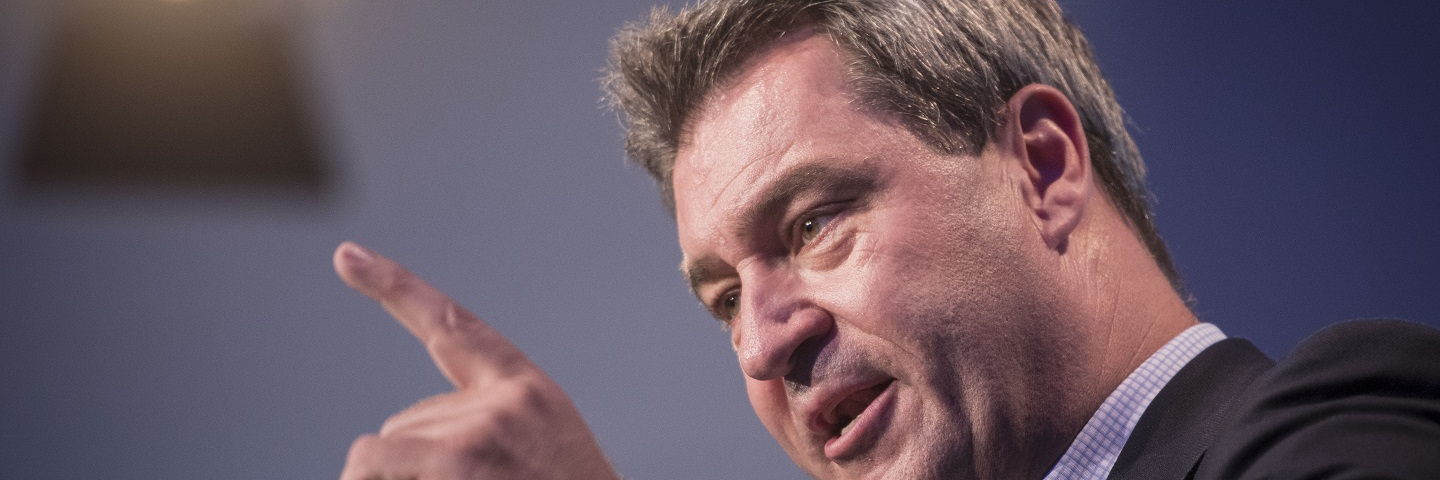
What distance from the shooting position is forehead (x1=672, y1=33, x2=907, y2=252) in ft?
4.31

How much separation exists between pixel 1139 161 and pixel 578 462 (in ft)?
3.71

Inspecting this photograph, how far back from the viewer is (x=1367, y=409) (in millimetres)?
858

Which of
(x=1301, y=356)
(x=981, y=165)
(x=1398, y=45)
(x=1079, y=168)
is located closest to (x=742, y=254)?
(x=981, y=165)

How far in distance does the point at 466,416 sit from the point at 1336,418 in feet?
2.32

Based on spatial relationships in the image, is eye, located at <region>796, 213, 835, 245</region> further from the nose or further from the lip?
the lip

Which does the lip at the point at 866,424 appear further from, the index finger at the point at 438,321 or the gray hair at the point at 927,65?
the index finger at the point at 438,321

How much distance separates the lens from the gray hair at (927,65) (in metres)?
1.37

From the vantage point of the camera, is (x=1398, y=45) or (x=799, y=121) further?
(x=1398, y=45)

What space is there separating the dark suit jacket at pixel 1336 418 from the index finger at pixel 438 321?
630 millimetres

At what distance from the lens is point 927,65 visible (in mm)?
1395

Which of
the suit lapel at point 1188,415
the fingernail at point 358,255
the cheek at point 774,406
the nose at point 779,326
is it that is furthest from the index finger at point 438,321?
the suit lapel at point 1188,415

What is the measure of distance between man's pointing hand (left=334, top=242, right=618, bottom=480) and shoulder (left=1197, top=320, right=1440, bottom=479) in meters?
0.55

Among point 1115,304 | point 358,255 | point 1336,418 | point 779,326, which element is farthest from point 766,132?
point 1336,418

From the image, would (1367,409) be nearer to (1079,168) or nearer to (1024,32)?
(1079,168)
